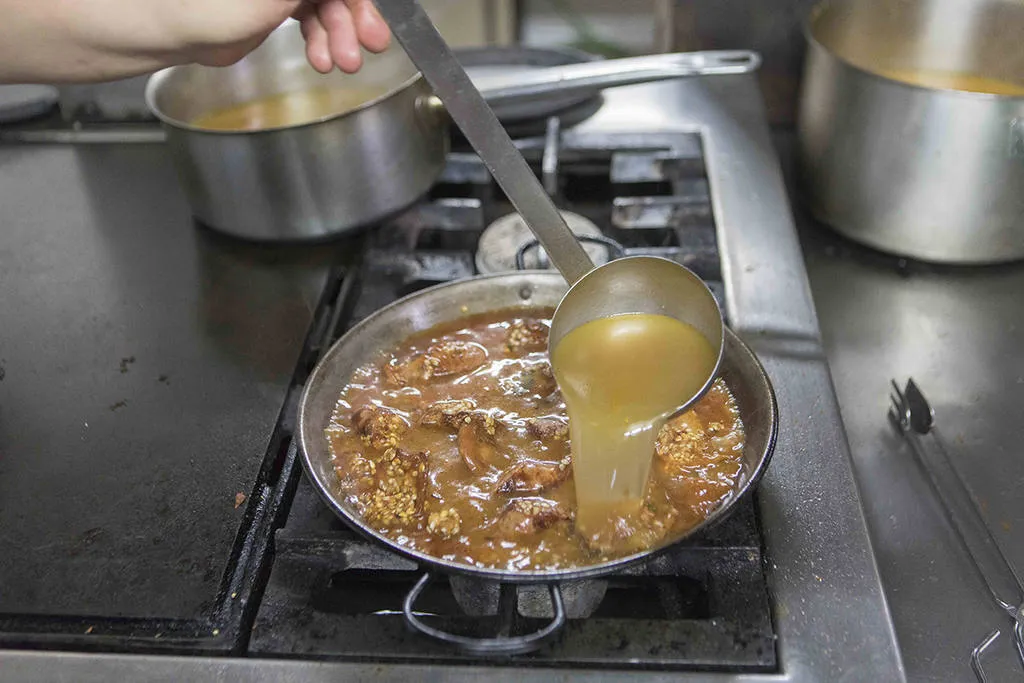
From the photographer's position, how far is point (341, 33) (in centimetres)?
129

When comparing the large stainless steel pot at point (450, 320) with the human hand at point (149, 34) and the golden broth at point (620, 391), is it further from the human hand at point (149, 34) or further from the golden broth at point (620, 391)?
the human hand at point (149, 34)

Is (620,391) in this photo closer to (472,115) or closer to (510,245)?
(472,115)

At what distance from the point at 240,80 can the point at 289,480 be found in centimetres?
96

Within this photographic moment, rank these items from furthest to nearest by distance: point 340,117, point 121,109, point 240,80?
point 121,109, point 240,80, point 340,117

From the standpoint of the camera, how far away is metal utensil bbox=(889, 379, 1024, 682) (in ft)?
3.28

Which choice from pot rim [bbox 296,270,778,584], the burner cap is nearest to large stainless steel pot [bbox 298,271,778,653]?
pot rim [bbox 296,270,778,584]

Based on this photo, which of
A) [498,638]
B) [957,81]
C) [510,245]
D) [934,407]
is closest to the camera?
[498,638]

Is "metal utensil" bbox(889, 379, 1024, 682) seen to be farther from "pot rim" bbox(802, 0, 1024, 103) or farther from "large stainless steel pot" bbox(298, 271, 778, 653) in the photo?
"pot rim" bbox(802, 0, 1024, 103)

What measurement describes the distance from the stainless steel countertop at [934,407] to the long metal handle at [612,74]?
0.37 metres

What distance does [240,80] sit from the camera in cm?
173

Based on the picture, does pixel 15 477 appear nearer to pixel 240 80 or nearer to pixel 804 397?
pixel 240 80

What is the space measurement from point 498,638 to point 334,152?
87cm

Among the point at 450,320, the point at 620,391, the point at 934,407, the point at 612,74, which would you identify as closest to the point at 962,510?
the point at 934,407

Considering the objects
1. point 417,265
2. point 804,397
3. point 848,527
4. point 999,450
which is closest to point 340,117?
point 417,265
